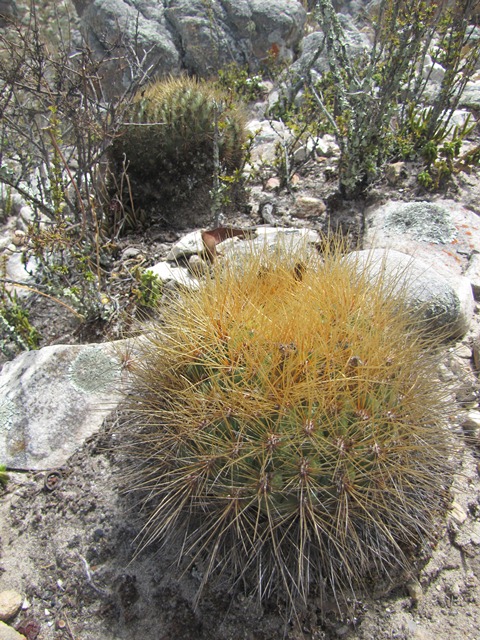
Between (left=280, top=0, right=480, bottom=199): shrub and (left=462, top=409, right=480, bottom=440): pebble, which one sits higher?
(left=280, top=0, right=480, bottom=199): shrub

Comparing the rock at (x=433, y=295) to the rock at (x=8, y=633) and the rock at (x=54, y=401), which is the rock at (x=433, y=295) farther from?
the rock at (x=8, y=633)

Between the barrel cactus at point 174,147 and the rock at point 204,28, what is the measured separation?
391 cm

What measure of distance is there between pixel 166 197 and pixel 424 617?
3785 mm

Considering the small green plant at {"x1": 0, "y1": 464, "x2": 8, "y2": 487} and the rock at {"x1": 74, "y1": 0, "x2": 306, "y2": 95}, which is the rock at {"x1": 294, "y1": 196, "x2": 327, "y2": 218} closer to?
the small green plant at {"x1": 0, "y1": 464, "x2": 8, "y2": 487}

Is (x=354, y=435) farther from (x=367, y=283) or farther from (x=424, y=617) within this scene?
(x=424, y=617)

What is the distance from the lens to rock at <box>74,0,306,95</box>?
7855 mm

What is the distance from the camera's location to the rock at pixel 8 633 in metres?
1.81

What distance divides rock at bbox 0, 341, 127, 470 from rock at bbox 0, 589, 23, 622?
0.62m

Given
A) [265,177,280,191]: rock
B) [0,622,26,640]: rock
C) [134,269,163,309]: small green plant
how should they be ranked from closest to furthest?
1. [0,622,26,640]: rock
2. [134,269,163,309]: small green plant
3. [265,177,280,191]: rock

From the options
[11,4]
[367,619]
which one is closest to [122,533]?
[367,619]

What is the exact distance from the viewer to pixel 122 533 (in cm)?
213

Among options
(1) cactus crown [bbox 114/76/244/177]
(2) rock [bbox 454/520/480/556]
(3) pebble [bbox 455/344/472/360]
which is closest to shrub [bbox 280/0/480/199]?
(1) cactus crown [bbox 114/76/244/177]

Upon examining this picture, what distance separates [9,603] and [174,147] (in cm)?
360

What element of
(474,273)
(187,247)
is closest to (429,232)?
(474,273)
